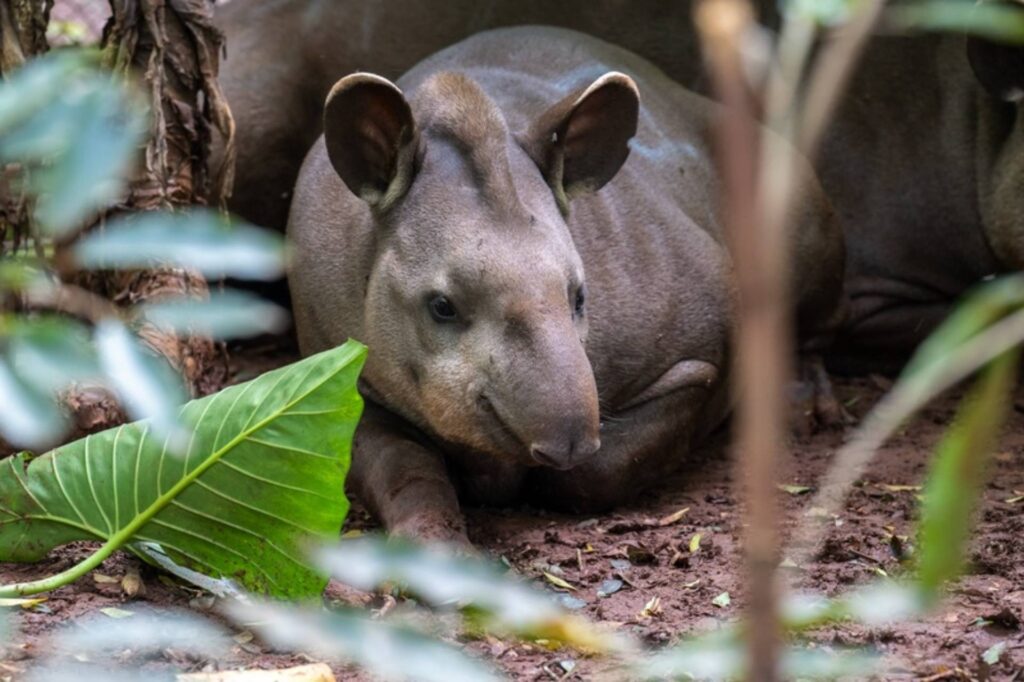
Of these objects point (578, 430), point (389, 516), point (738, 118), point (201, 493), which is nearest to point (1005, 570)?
point (578, 430)

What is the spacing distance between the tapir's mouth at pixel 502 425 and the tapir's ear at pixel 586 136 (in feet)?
2.87

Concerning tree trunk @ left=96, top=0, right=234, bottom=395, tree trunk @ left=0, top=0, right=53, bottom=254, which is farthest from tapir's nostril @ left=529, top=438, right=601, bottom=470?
tree trunk @ left=0, top=0, right=53, bottom=254

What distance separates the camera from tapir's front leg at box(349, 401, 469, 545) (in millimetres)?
4594

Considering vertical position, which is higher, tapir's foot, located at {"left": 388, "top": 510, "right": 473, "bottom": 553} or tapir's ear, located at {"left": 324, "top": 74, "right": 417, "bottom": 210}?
tapir's ear, located at {"left": 324, "top": 74, "right": 417, "bottom": 210}

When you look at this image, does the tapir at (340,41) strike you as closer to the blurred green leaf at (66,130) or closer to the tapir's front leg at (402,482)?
the tapir's front leg at (402,482)

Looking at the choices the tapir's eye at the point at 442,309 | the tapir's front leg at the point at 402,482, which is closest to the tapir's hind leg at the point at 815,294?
the tapir's front leg at the point at 402,482

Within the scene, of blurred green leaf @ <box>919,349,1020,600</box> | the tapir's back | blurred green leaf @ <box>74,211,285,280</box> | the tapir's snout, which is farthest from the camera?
the tapir's back

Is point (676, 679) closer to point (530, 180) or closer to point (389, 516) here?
point (389, 516)

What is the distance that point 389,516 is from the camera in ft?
15.5

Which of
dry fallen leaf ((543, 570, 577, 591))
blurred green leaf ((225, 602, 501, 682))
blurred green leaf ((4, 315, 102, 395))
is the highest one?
dry fallen leaf ((543, 570, 577, 591))

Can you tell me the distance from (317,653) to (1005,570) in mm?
A: 1866

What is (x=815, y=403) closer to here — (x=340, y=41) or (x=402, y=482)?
(x=402, y=482)

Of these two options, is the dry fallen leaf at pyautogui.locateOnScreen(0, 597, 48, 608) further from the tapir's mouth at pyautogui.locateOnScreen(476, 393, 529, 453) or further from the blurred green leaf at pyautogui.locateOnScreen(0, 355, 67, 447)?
the blurred green leaf at pyautogui.locateOnScreen(0, 355, 67, 447)

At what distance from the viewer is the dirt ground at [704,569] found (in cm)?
372
